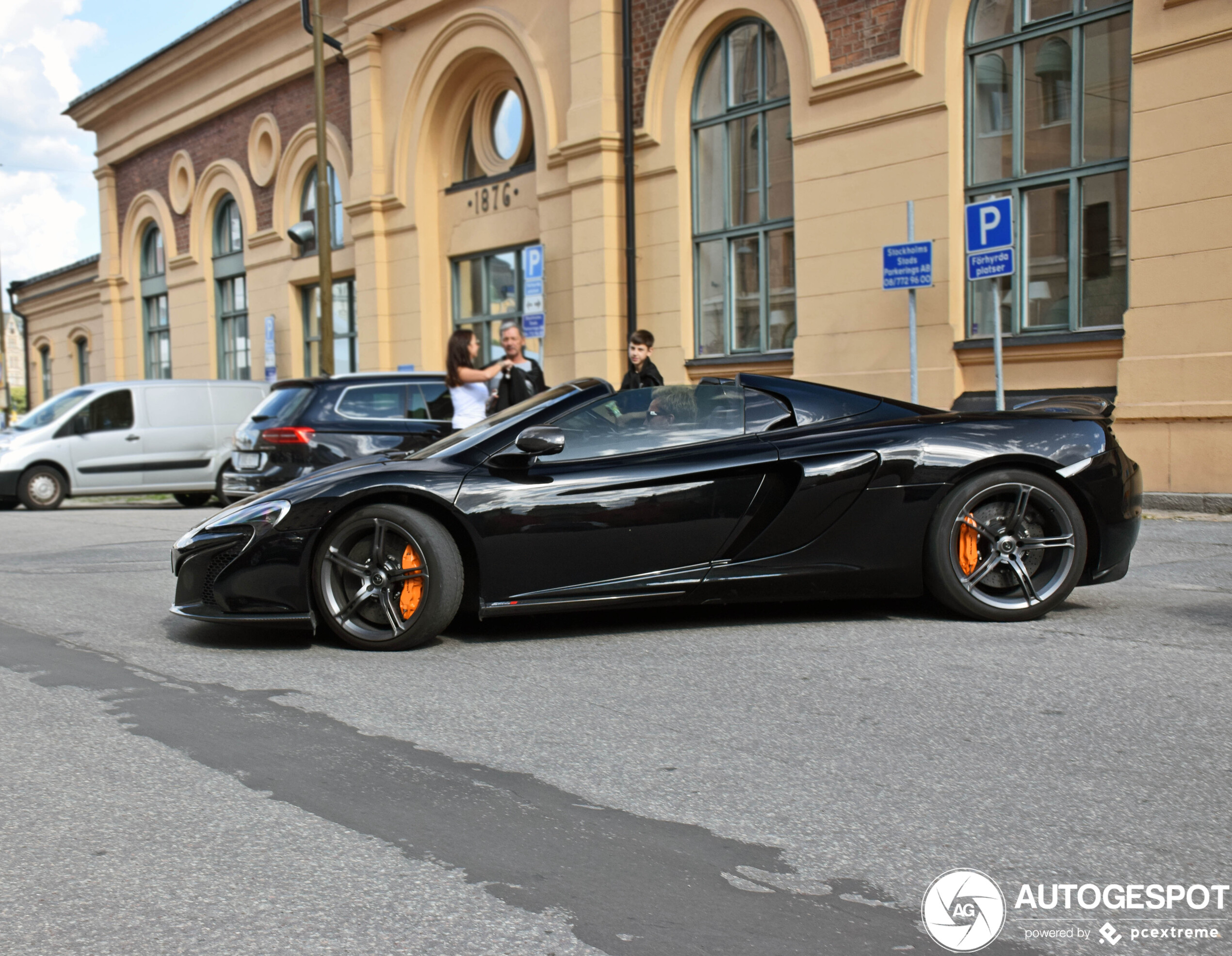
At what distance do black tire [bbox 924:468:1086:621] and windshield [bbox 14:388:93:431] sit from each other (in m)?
13.3

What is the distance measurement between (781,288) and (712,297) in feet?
4.16

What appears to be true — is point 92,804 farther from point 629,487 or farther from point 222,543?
point 629,487

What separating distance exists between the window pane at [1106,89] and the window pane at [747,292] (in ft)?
15.2

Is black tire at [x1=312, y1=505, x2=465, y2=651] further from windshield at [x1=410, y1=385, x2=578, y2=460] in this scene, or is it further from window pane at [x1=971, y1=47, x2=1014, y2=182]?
window pane at [x1=971, y1=47, x2=1014, y2=182]

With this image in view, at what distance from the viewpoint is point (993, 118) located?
43.5 ft

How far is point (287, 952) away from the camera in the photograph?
2.50 m

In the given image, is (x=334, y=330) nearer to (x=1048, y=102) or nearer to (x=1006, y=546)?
(x=1048, y=102)

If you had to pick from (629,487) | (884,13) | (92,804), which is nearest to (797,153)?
(884,13)

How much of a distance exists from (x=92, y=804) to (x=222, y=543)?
213cm

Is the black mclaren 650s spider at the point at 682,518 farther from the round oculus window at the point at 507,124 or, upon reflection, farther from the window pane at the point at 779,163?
the round oculus window at the point at 507,124

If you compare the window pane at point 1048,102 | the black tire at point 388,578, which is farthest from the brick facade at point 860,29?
the black tire at point 388,578

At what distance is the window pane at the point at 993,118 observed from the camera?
13.1m

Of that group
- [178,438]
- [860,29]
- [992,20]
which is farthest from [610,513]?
[178,438]

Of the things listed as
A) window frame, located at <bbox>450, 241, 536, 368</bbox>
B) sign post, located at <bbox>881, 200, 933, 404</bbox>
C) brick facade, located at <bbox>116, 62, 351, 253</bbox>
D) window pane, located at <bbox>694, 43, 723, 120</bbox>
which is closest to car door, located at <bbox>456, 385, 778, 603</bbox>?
sign post, located at <bbox>881, 200, 933, 404</bbox>
